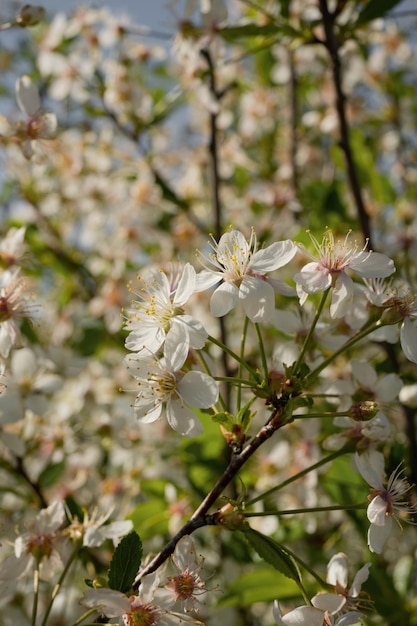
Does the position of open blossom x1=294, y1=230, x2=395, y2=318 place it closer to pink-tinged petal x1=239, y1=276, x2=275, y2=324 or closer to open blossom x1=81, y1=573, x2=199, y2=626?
pink-tinged petal x1=239, y1=276, x2=275, y2=324

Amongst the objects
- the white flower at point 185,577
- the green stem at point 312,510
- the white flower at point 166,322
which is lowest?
the white flower at point 185,577

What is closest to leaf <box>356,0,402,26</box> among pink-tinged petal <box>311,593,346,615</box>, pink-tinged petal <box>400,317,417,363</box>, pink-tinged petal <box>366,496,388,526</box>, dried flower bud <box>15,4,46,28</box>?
dried flower bud <box>15,4,46,28</box>

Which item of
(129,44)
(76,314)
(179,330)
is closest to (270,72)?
(129,44)

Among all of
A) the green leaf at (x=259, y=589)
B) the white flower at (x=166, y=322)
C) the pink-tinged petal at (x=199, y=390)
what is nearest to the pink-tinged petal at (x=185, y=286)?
the white flower at (x=166, y=322)

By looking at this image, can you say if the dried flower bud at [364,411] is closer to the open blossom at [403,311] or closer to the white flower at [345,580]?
the open blossom at [403,311]

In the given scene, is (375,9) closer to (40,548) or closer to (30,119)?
(30,119)

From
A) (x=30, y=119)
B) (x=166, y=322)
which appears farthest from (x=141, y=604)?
(x=30, y=119)
